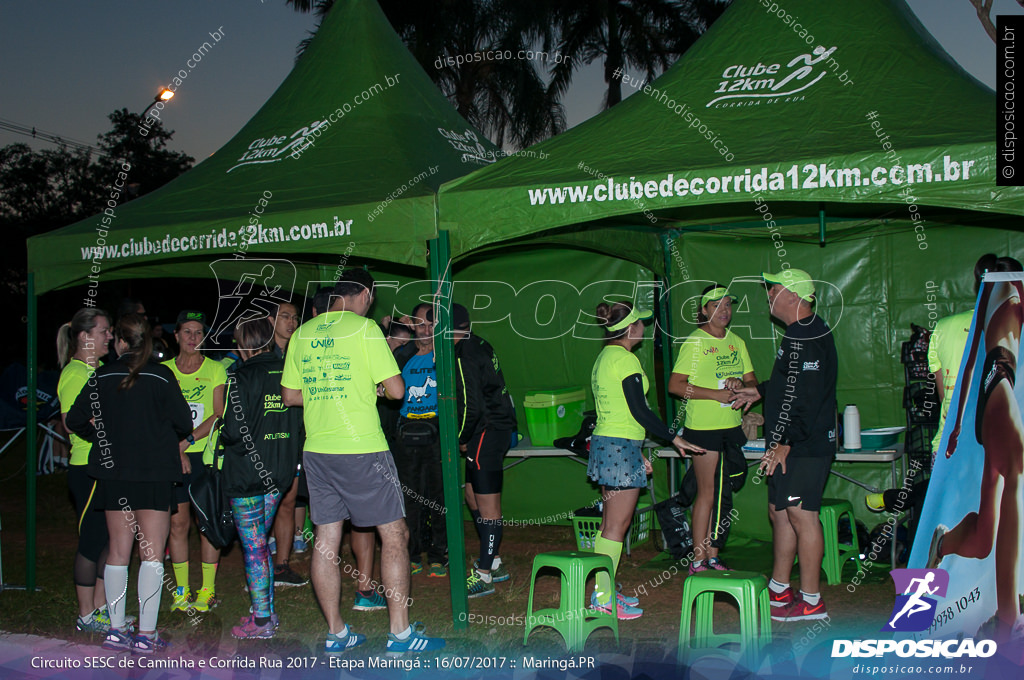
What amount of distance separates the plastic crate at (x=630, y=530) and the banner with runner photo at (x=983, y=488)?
106 inches

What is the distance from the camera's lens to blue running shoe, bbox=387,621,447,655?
415cm

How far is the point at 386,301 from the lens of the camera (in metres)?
7.80

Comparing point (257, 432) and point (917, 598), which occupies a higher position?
point (257, 432)

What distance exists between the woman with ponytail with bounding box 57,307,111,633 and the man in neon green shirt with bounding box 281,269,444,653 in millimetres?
1240

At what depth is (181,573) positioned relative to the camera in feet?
16.5

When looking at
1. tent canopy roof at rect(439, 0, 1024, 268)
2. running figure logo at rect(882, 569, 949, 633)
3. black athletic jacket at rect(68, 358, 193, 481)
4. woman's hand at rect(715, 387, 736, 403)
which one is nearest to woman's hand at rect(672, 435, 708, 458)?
woman's hand at rect(715, 387, 736, 403)

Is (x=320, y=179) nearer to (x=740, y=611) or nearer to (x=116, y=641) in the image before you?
(x=116, y=641)

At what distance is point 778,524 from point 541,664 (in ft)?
5.56

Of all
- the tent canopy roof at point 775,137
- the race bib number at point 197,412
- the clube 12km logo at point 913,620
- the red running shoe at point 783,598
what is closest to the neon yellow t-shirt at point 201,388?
the race bib number at point 197,412

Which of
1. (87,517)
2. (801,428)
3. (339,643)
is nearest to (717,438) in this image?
(801,428)

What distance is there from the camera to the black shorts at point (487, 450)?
5418 millimetres

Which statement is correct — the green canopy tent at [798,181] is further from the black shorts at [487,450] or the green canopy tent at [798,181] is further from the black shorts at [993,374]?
the black shorts at [487,450]

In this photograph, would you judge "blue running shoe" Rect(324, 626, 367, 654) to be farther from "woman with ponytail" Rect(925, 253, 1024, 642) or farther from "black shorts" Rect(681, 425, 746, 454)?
"woman with ponytail" Rect(925, 253, 1024, 642)

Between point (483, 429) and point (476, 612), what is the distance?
3.69 ft
